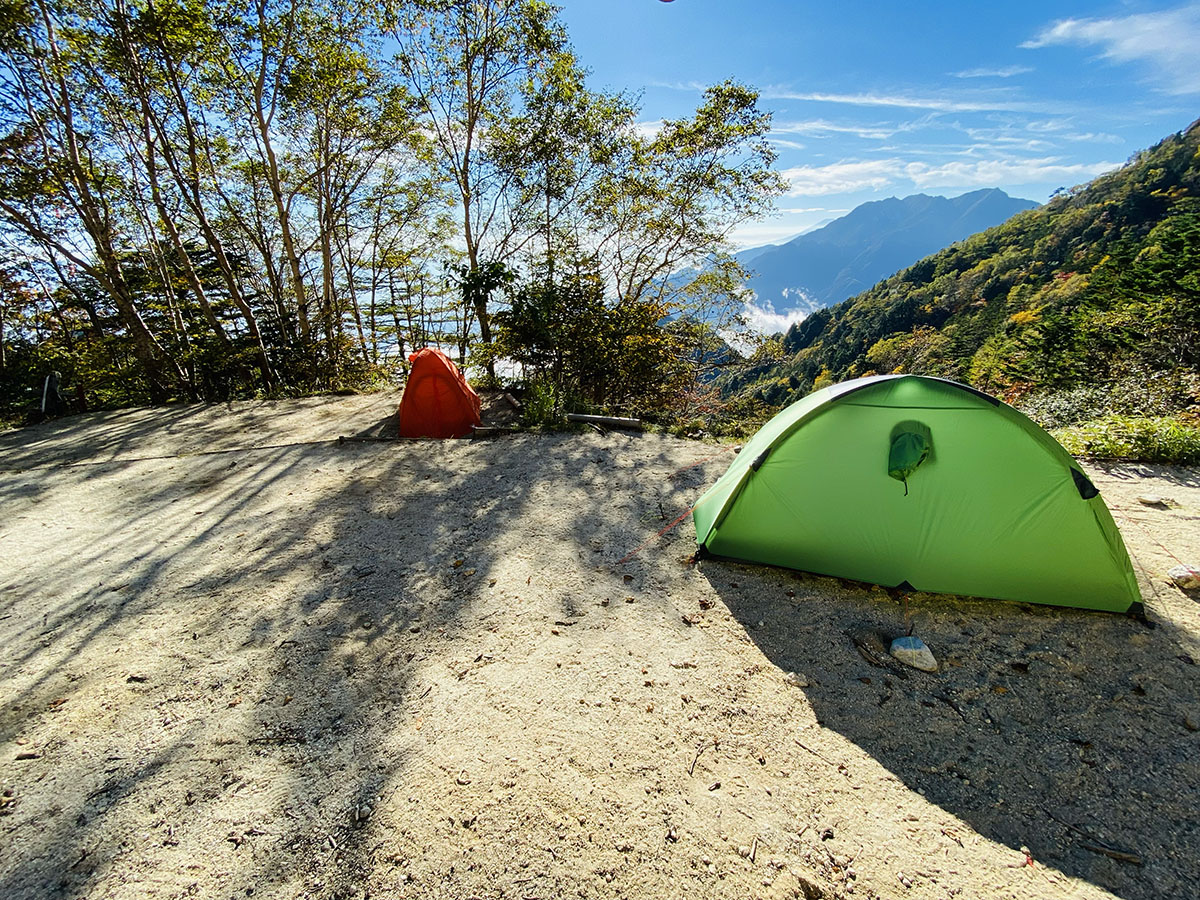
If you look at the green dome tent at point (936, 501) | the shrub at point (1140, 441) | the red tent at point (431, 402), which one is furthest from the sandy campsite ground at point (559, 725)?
the red tent at point (431, 402)

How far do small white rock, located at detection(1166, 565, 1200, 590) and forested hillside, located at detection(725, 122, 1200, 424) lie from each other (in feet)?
16.8

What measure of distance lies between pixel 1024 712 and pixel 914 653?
51 cm

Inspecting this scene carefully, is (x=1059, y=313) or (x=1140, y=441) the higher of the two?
(x=1059, y=313)

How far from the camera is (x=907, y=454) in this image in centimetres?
320

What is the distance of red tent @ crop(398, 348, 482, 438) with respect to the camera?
281 inches

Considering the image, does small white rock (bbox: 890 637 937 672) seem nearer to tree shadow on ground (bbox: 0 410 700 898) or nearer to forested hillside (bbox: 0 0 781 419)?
tree shadow on ground (bbox: 0 410 700 898)

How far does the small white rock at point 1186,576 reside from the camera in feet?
10.6

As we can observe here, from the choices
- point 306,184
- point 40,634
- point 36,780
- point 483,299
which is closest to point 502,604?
point 36,780

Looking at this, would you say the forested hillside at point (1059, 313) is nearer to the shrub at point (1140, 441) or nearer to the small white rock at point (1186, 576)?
A: the shrub at point (1140, 441)

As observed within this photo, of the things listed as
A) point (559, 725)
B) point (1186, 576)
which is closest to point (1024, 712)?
point (1186, 576)

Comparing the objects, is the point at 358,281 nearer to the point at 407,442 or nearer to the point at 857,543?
the point at 407,442

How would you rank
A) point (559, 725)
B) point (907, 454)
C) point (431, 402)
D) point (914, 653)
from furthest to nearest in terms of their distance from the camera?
point (431, 402) < point (907, 454) < point (914, 653) < point (559, 725)

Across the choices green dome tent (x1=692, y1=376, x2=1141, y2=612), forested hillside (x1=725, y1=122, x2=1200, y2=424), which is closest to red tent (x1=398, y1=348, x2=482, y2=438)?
green dome tent (x1=692, y1=376, x2=1141, y2=612)

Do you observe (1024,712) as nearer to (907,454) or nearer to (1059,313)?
(907,454)
